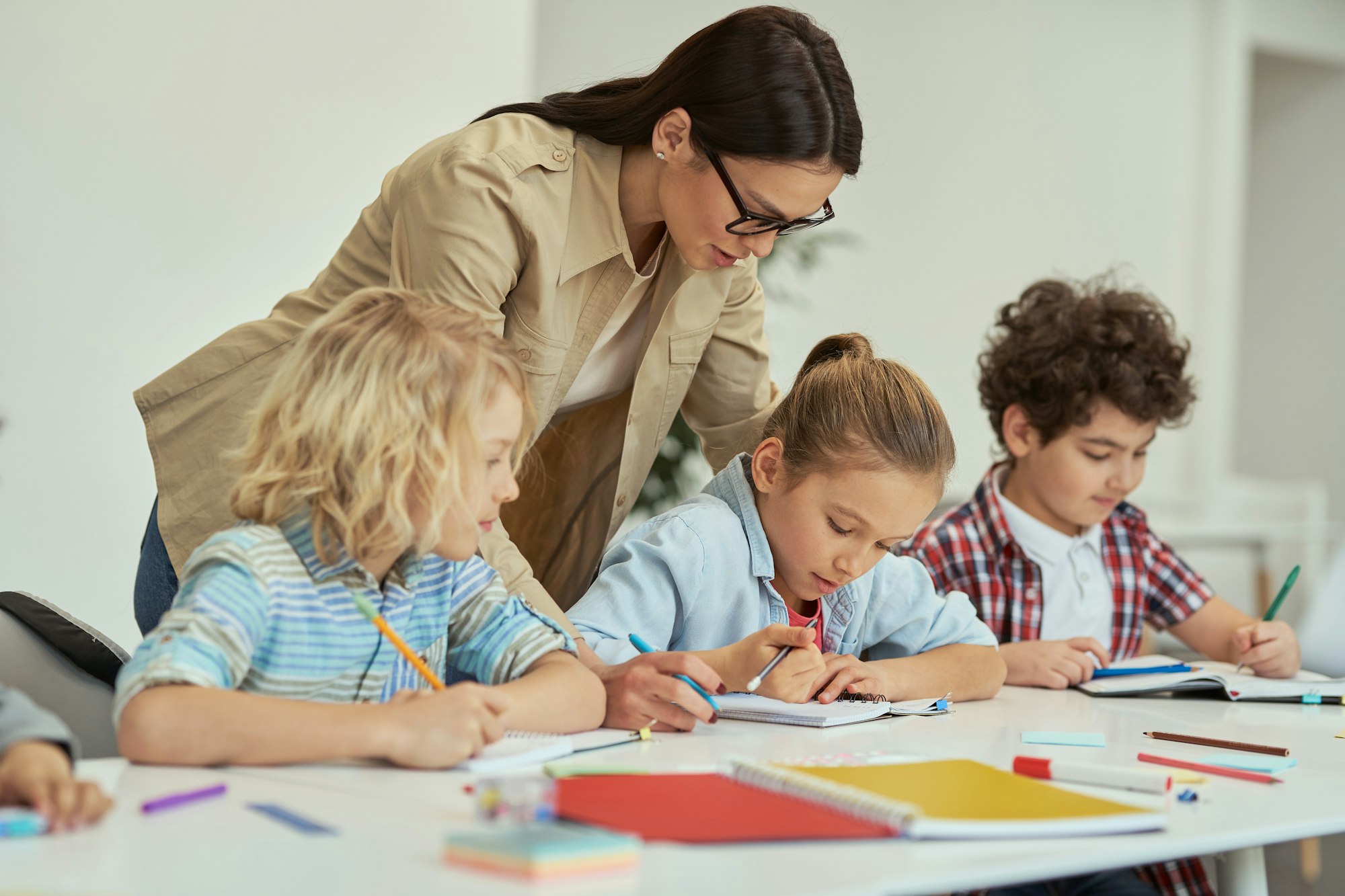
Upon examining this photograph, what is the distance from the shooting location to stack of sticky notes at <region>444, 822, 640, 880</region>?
0.66 metres

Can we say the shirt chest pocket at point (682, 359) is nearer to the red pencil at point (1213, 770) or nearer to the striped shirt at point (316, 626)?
the striped shirt at point (316, 626)

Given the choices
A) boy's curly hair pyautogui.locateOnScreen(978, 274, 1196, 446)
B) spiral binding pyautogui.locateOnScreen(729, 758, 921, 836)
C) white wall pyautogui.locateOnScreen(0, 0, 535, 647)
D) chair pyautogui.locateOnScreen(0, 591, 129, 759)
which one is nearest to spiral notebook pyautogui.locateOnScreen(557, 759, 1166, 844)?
spiral binding pyautogui.locateOnScreen(729, 758, 921, 836)

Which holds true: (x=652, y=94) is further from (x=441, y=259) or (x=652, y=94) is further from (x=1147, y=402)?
(x=1147, y=402)

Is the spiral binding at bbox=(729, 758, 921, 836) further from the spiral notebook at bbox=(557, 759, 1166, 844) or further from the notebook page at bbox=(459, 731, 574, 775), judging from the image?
the notebook page at bbox=(459, 731, 574, 775)

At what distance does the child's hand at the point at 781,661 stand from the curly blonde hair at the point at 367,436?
0.36m

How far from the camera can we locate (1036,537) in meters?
2.05

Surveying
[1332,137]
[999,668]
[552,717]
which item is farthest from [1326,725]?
[1332,137]

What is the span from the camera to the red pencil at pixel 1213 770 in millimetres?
1102

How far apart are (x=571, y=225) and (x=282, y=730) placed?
76cm

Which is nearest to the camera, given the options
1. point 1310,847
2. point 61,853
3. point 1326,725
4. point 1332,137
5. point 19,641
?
point 61,853

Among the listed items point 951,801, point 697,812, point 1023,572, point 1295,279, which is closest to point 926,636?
point 1023,572

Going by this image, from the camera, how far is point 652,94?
4.88 ft

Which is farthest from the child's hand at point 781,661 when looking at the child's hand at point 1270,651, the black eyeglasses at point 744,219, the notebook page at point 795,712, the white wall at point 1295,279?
the white wall at point 1295,279

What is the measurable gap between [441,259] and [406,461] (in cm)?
35
